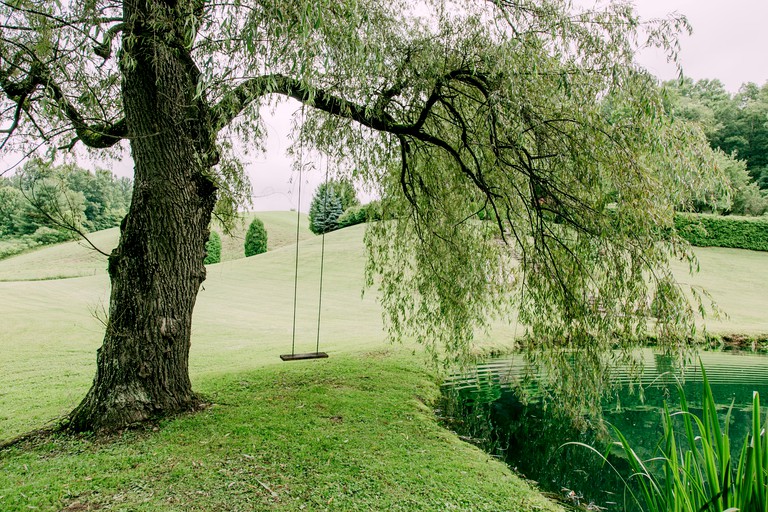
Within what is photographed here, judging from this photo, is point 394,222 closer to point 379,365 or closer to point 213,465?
point 379,365

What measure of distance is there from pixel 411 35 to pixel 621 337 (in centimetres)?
369

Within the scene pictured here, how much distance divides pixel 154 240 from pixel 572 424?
4.37 metres

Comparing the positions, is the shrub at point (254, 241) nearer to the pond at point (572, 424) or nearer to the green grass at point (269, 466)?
the pond at point (572, 424)

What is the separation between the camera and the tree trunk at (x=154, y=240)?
12.5 ft

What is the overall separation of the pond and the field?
0.54 meters

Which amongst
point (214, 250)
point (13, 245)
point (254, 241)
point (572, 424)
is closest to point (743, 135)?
point (254, 241)

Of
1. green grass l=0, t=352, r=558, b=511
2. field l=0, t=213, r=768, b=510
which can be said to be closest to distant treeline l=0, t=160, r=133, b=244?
field l=0, t=213, r=768, b=510

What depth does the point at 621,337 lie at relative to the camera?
12.6ft

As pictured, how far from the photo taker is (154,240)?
3.94m

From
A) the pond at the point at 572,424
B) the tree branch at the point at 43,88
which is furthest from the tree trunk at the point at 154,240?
the pond at the point at 572,424

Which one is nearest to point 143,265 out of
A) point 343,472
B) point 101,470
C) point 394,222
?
point 101,470

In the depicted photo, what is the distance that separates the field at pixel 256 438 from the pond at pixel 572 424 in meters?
0.54

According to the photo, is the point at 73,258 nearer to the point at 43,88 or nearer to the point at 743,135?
the point at 43,88

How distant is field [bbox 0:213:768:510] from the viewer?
2.97m
